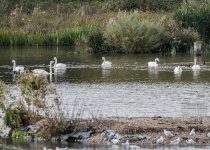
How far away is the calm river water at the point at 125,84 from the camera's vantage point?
82.2 ft

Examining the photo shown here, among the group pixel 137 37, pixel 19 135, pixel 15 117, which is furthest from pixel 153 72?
pixel 19 135

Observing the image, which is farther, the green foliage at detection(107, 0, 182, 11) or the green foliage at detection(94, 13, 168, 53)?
the green foliage at detection(107, 0, 182, 11)

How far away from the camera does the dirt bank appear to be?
19.2 meters

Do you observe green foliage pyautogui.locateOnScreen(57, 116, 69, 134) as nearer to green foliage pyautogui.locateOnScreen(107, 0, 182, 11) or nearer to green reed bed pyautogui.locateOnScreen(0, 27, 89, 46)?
green reed bed pyautogui.locateOnScreen(0, 27, 89, 46)

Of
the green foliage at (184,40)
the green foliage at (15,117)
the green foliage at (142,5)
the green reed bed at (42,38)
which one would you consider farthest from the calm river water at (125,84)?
the green foliage at (142,5)

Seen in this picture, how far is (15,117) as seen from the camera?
66.8 ft

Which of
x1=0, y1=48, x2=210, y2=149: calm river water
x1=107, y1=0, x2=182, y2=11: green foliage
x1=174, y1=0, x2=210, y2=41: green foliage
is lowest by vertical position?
x1=0, y1=48, x2=210, y2=149: calm river water

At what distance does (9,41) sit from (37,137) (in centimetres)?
3502

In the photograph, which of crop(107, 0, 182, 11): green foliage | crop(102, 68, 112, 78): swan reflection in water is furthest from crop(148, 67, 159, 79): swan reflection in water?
crop(107, 0, 182, 11): green foliage

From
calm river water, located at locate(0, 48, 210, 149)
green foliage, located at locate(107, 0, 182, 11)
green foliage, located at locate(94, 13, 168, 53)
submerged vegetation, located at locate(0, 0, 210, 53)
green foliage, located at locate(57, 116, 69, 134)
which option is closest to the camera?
green foliage, located at locate(57, 116, 69, 134)

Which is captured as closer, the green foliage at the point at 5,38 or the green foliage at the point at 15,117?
the green foliage at the point at 15,117

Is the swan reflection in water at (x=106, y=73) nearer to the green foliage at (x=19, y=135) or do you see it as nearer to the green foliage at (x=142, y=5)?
the green foliage at (x=19, y=135)

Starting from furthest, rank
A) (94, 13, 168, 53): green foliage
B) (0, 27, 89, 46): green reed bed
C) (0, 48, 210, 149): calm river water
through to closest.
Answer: (0, 27, 89, 46): green reed bed, (94, 13, 168, 53): green foliage, (0, 48, 210, 149): calm river water

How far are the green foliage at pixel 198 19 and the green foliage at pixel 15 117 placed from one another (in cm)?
3205
